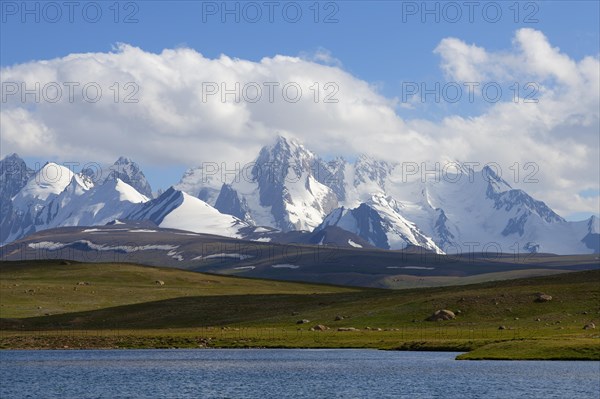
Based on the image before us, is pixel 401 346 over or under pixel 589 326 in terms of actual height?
under

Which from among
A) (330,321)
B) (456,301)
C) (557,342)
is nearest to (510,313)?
(456,301)

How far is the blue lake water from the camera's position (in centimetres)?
8638

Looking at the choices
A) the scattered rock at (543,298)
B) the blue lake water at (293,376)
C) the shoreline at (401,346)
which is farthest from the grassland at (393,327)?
the blue lake water at (293,376)

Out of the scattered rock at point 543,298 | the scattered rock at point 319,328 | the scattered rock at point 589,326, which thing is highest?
the scattered rock at point 543,298

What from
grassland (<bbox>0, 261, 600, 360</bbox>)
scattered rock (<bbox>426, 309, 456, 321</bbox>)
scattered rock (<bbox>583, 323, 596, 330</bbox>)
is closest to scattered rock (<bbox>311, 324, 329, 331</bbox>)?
grassland (<bbox>0, 261, 600, 360</bbox>)

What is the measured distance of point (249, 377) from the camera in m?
101

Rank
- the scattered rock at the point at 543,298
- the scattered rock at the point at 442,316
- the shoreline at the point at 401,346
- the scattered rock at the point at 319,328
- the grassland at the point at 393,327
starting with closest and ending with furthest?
the shoreline at the point at 401,346
the grassland at the point at 393,327
the scattered rock at the point at 319,328
the scattered rock at the point at 442,316
the scattered rock at the point at 543,298

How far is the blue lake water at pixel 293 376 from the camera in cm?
8638

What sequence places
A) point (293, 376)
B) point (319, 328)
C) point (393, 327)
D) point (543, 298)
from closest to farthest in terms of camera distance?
point (293, 376) → point (393, 327) → point (319, 328) → point (543, 298)

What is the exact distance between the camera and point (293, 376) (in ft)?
332

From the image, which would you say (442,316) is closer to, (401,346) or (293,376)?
(401,346)

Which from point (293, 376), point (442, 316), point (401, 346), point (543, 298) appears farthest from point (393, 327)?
point (293, 376)

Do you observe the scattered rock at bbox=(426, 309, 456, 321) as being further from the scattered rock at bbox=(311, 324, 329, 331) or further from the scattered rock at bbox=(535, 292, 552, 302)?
the scattered rock at bbox=(311, 324, 329, 331)

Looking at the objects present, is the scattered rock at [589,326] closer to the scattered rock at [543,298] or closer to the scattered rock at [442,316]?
the scattered rock at [543,298]
